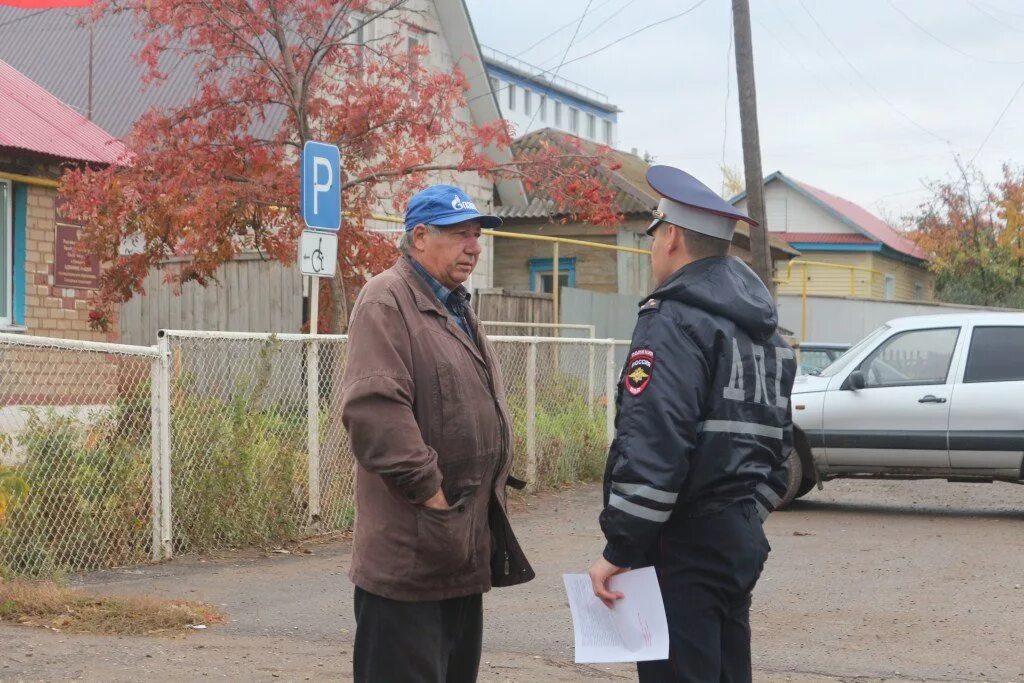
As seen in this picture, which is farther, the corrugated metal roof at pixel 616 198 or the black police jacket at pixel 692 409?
the corrugated metal roof at pixel 616 198

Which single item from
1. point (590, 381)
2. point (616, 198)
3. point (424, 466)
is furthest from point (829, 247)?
point (424, 466)

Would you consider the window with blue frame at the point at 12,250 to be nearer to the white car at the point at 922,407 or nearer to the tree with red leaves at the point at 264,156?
the tree with red leaves at the point at 264,156

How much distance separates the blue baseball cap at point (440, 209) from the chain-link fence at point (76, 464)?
398cm

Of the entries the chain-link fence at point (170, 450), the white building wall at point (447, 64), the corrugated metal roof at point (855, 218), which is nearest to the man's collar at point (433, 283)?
the chain-link fence at point (170, 450)

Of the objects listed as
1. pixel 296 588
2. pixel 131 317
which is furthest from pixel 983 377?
pixel 131 317

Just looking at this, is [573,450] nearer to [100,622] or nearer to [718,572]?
[100,622]

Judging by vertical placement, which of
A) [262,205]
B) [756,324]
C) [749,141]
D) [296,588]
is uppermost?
[749,141]

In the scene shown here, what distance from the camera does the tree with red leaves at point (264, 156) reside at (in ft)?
41.0

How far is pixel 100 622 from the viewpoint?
6629 mm

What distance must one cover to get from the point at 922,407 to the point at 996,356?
0.80 m

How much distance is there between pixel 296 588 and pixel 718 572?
4.87 meters

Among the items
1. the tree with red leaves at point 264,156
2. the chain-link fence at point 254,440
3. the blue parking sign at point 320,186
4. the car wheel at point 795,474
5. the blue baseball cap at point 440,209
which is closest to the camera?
the blue baseball cap at point 440,209

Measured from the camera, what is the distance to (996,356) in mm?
11789

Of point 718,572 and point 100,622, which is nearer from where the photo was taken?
point 718,572
